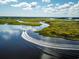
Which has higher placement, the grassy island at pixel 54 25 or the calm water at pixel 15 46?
the grassy island at pixel 54 25

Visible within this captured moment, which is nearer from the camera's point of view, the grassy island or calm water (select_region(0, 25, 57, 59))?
calm water (select_region(0, 25, 57, 59))

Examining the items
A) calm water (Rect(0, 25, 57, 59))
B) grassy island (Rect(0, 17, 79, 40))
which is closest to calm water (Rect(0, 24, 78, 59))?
calm water (Rect(0, 25, 57, 59))

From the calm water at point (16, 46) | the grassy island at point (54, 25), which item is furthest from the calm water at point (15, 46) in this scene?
the grassy island at point (54, 25)

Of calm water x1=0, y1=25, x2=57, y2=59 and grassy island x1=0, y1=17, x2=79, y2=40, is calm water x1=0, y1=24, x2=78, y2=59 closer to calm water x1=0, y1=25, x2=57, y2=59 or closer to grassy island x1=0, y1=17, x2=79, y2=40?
calm water x1=0, y1=25, x2=57, y2=59

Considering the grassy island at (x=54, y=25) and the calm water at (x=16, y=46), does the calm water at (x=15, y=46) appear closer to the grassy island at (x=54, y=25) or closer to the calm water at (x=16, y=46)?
the calm water at (x=16, y=46)

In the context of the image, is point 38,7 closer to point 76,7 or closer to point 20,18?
point 20,18

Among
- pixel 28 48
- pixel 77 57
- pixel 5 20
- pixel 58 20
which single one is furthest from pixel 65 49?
pixel 5 20

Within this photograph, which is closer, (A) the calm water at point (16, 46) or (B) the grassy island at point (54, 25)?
(A) the calm water at point (16, 46)

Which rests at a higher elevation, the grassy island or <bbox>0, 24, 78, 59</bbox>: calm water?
the grassy island
